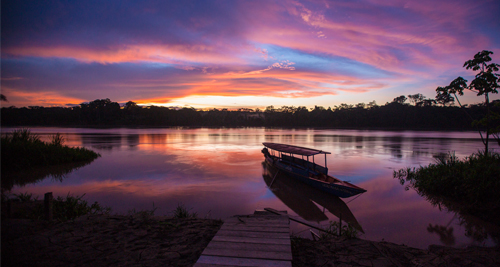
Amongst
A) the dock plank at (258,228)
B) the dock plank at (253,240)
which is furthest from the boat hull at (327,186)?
the dock plank at (253,240)

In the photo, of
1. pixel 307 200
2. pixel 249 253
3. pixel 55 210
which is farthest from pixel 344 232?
pixel 55 210

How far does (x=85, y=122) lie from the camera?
101 metres

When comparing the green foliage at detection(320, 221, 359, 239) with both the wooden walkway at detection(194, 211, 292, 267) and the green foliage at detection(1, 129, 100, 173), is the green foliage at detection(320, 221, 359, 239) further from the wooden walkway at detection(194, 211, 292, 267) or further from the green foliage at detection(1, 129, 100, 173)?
the green foliage at detection(1, 129, 100, 173)

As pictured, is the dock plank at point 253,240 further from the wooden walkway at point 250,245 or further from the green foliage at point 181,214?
the green foliage at point 181,214

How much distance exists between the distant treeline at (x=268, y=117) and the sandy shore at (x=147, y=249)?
99051 millimetres

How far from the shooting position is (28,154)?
44.8 feet

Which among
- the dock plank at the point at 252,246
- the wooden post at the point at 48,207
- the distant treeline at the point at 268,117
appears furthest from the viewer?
the distant treeline at the point at 268,117

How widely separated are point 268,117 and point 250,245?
113m

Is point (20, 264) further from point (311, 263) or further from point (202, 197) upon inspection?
point (202, 197)

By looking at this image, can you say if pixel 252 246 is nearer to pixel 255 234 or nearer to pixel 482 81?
pixel 255 234

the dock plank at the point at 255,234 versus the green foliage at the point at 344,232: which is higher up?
the dock plank at the point at 255,234

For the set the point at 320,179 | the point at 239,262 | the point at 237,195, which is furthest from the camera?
the point at 320,179

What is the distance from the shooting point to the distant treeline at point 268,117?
287 ft

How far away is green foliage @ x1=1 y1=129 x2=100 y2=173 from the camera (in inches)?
491
